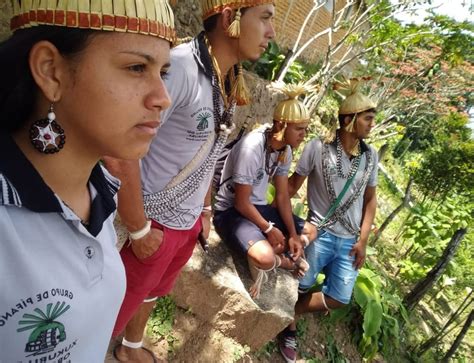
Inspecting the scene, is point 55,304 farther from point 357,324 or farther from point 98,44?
point 357,324

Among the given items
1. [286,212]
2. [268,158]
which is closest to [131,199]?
[268,158]

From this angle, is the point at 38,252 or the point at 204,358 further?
the point at 204,358

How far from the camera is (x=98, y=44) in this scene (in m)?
0.87

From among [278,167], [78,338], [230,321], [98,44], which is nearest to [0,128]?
[98,44]

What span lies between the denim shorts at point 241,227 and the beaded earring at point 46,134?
216 cm

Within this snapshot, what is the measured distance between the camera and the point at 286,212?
3.29m

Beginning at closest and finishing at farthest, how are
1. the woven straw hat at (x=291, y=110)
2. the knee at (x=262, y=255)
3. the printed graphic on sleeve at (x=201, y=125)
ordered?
the printed graphic on sleeve at (x=201, y=125)
the knee at (x=262, y=255)
the woven straw hat at (x=291, y=110)

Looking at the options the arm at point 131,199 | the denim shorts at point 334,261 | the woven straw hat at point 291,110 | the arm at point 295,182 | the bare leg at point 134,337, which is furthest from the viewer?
the arm at point 295,182

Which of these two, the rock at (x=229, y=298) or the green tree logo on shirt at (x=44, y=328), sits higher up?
the green tree logo on shirt at (x=44, y=328)

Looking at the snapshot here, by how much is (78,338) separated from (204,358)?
2.29 metres

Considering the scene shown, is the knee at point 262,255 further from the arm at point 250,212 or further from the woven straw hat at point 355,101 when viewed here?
the woven straw hat at point 355,101

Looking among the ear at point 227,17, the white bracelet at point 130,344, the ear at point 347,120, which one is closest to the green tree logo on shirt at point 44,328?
the ear at point 227,17

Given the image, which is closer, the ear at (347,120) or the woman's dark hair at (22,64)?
the woman's dark hair at (22,64)

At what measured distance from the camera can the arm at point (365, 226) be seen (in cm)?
353
